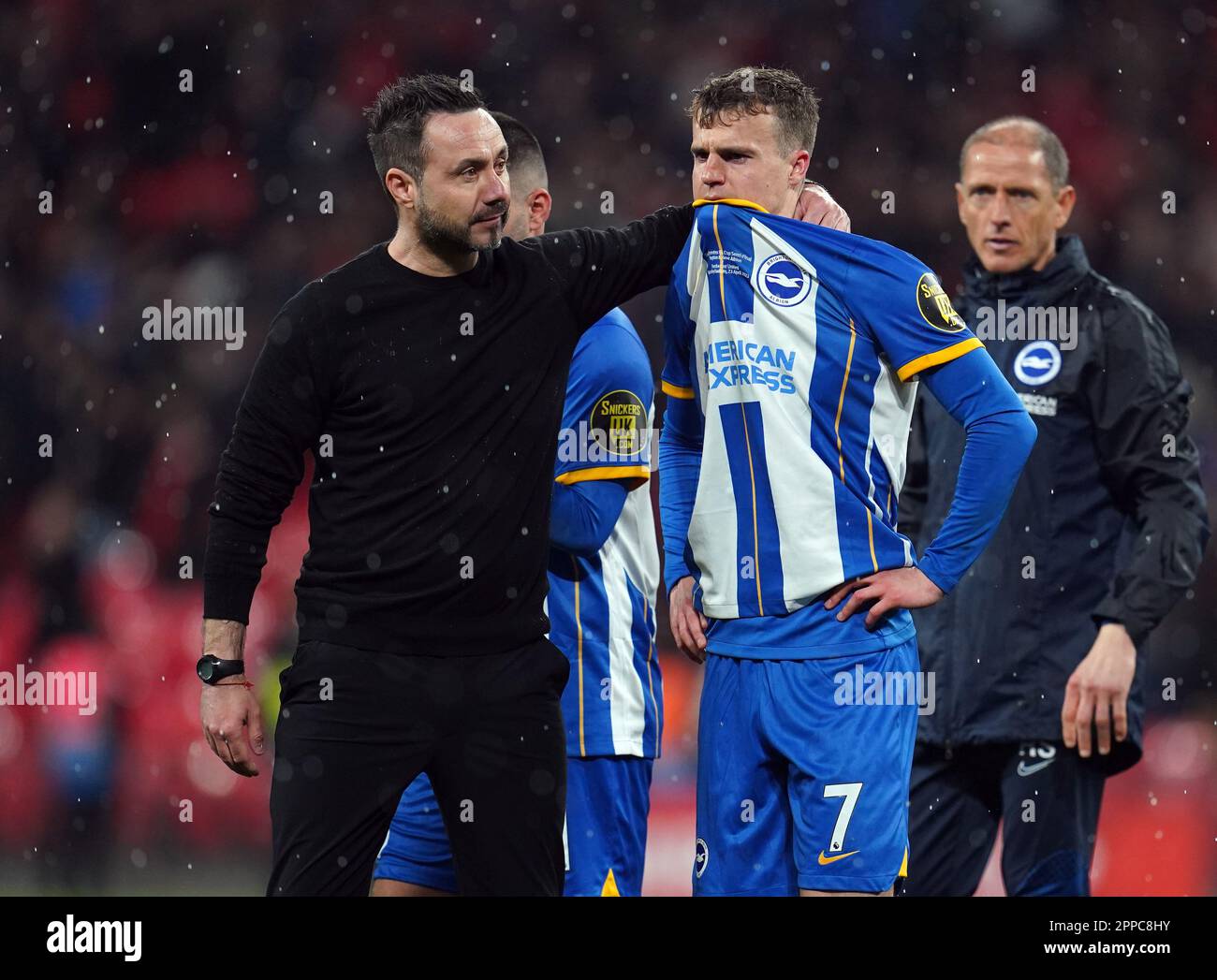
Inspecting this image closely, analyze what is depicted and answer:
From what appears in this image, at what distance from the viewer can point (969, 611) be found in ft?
13.8

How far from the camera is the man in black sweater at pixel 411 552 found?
9.01 feet

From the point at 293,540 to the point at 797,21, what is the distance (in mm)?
3128

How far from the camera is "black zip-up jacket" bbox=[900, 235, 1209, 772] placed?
4070mm

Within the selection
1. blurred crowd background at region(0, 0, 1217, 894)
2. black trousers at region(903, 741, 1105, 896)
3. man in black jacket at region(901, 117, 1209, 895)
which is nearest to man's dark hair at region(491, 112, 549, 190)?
man in black jacket at region(901, 117, 1209, 895)

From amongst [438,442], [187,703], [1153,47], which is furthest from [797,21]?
[438,442]

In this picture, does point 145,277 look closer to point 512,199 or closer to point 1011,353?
point 512,199

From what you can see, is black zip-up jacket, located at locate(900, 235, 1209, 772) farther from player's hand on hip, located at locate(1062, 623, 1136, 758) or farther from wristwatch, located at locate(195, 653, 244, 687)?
wristwatch, located at locate(195, 653, 244, 687)

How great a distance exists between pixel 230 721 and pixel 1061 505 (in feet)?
7.77

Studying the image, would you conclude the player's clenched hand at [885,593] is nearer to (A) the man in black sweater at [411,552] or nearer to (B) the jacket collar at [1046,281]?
(A) the man in black sweater at [411,552]

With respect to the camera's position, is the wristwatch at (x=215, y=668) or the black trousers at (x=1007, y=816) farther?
the black trousers at (x=1007, y=816)

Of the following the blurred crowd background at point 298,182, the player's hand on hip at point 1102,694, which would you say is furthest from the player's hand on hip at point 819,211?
the blurred crowd background at point 298,182

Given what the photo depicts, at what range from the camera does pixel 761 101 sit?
2.99m

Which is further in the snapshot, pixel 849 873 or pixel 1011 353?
pixel 1011 353

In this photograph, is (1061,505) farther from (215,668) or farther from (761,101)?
(215,668)
